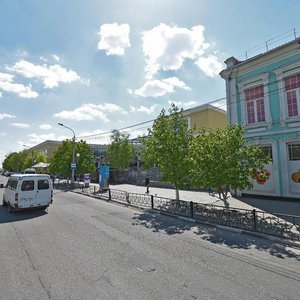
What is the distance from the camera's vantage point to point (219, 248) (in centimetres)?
700

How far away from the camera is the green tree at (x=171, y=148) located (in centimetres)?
1395

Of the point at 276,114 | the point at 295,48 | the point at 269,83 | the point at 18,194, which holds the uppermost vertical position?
the point at 295,48

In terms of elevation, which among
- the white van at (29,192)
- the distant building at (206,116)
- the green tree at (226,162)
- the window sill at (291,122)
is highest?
the distant building at (206,116)

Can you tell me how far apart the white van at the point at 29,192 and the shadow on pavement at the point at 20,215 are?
352 millimetres

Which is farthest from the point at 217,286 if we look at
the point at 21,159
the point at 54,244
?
the point at 21,159

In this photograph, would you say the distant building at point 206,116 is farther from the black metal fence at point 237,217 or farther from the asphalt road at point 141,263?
the asphalt road at point 141,263

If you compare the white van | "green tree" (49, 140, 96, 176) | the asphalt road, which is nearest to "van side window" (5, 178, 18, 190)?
the white van

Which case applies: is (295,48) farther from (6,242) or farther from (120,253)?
(6,242)

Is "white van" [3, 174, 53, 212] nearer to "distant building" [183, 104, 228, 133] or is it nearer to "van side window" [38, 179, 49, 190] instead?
"van side window" [38, 179, 49, 190]

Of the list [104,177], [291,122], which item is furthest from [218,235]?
[104,177]

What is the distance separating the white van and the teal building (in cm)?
1222

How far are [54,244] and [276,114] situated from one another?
15.1m

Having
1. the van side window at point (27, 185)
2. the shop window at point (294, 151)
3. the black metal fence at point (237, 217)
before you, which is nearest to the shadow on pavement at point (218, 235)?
the black metal fence at point (237, 217)

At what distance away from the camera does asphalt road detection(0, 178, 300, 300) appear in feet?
14.7
